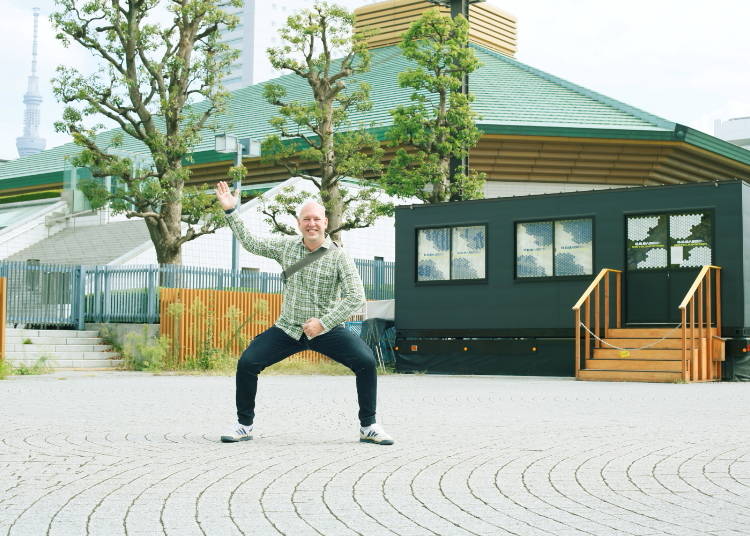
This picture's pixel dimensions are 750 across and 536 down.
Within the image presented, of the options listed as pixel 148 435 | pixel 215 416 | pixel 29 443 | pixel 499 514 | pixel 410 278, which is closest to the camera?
pixel 499 514

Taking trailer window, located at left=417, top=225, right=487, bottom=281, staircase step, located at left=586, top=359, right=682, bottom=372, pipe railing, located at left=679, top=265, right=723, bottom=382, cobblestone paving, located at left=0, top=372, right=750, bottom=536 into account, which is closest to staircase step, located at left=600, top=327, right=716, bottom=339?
pipe railing, located at left=679, top=265, right=723, bottom=382

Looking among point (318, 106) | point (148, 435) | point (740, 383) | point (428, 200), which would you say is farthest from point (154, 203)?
point (148, 435)

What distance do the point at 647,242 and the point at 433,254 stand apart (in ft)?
14.6

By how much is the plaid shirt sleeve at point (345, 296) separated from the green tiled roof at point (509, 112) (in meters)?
23.6

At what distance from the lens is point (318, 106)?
86.9ft

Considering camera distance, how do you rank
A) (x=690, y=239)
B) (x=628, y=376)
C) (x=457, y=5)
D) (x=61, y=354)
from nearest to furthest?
(x=628, y=376)
(x=690, y=239)
(x=61, y=354)
(x=457, y=5)

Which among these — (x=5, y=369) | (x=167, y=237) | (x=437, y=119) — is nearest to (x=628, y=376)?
(x=437, y=119)

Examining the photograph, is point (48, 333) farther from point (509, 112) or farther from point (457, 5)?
point (509, 112)

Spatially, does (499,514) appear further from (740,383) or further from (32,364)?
(32,364)

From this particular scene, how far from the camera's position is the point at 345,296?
24.4ft

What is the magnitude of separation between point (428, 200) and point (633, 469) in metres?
20.5

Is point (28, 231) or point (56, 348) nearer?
point (56, 348)

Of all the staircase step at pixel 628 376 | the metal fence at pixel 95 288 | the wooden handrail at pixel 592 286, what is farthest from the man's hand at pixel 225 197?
the metal fence at pixel 95 288

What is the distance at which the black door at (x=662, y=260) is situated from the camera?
18641mm
